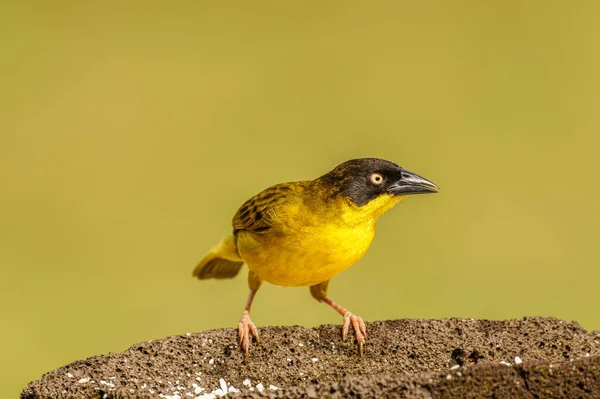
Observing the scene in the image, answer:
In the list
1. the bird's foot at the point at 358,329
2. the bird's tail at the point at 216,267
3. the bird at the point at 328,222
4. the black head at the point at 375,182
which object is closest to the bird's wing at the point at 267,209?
the bird at the point at 328,222

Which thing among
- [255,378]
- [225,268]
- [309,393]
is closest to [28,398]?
[255,378]

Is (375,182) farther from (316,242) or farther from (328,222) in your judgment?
(316,242)

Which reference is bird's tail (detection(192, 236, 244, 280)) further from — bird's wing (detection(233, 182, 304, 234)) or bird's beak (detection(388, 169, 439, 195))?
bird's beak (detection(388, 169, 439, 195))

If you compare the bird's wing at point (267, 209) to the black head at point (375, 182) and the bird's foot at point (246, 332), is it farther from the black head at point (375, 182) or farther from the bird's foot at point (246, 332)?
the bird's foot at point (246, 332)

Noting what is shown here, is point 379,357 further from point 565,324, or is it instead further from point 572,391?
point 572,391

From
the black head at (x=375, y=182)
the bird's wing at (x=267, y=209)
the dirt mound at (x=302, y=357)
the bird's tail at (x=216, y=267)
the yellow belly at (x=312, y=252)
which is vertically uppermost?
the black head at (x=375, y=182)

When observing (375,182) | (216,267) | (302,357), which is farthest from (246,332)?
(216,267)
